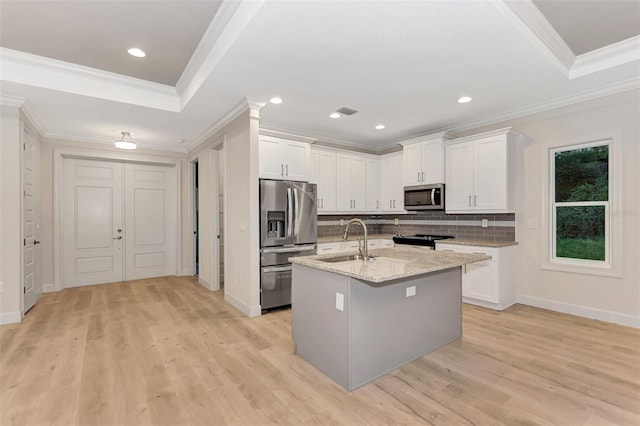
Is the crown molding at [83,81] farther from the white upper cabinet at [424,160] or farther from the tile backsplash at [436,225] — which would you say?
the white upper cabinet at [424,160]

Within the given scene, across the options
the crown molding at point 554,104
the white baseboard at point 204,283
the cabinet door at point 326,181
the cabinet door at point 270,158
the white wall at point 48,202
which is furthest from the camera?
the white baseboard at point 204,283

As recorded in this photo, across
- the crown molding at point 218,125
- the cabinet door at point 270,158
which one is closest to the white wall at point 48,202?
the crown molding at point 218,125

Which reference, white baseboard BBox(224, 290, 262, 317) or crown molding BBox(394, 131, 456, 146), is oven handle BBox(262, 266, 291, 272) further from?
crown molding BBox(394, 131, 456, 146)

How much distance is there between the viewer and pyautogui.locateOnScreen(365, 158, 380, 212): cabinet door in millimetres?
5777

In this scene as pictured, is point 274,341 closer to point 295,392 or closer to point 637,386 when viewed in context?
point 295,392

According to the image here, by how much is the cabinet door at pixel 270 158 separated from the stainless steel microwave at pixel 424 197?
2270 millimetres

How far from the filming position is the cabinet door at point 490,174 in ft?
13.4

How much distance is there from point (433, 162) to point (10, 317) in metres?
5.97

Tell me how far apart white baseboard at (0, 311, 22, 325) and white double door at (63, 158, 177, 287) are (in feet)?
5.90

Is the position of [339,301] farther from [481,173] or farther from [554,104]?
[554,104]

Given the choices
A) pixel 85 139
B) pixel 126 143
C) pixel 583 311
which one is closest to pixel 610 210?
pixel 583 311

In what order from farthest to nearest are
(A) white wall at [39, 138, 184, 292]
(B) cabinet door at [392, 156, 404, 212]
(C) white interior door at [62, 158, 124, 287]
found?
(B) cabinet door at [392, 156, 404, 212]
(C) white interior door at [62, 158, 124, 287]
(A) white wall at [39, 138, 184, 292]

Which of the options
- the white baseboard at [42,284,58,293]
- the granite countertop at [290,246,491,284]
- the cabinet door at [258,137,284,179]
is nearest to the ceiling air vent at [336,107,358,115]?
the cabinet door at [258,137,284,179]

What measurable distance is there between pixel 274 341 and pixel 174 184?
4542mm
